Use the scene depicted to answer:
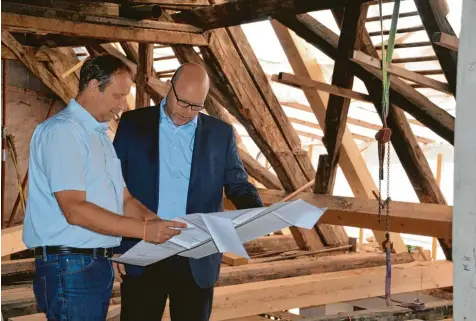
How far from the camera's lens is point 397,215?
4.14 m

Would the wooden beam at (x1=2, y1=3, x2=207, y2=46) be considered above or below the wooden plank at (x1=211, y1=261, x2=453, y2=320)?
above

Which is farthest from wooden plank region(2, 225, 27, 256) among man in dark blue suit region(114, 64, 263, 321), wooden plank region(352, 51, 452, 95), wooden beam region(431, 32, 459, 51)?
wooden beam region(431, 32, 459, 51)

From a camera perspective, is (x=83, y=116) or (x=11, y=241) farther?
(x=11, y=241)

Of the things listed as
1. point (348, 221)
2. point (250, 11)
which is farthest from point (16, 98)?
point (348, 221)

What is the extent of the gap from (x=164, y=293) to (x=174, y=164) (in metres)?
0.47

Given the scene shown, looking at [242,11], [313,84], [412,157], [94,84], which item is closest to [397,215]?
[412,157]

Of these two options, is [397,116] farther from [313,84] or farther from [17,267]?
[17,267]

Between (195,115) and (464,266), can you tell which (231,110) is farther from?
(464,266)

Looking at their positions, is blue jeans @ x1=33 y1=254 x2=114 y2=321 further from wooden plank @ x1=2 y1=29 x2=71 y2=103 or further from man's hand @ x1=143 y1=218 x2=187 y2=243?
wooden plank @ x1=2 y1=29 x2=71 y2=103

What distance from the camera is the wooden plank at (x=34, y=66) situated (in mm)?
6113

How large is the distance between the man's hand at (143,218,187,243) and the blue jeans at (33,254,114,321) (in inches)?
7.1

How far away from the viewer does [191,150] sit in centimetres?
262

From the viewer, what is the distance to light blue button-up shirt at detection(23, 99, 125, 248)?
1.95m

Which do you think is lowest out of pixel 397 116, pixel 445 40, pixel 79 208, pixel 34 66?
pixel 79 208
